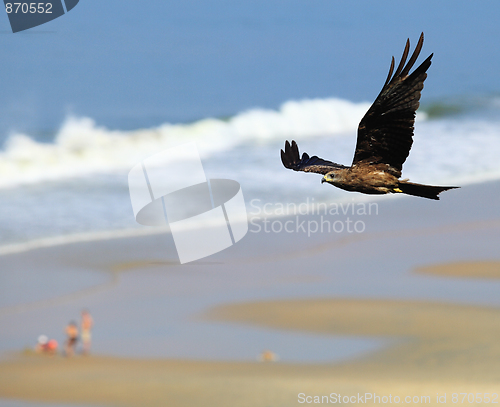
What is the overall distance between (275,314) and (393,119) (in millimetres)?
8138

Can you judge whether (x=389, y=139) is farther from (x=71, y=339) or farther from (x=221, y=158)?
(x=221, y=158)

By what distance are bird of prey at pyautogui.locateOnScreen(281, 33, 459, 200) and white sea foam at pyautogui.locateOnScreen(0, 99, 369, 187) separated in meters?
18.1

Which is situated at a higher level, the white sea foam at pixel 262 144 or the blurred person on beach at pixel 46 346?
the white sea foam at pixel 262 144

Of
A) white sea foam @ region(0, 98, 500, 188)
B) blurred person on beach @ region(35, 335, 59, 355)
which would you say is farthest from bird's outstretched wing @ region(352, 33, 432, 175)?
white sea foam @ region(0, 98, 500, 188)

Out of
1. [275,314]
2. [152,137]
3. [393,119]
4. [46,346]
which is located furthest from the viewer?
[152,137]

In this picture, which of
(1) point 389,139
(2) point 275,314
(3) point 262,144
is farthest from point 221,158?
(1) point 389,139

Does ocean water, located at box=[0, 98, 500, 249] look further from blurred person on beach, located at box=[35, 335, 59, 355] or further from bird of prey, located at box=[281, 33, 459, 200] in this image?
bird of prey, located at box=[281, 33, 459, 200]

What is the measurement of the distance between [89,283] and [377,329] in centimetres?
670

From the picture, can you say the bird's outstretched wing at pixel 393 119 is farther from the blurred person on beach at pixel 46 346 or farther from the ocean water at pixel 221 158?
the ocean water at pixel 221 158

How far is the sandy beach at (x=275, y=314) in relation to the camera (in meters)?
Result: 13.5

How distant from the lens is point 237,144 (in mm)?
28812

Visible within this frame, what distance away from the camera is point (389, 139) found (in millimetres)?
8984

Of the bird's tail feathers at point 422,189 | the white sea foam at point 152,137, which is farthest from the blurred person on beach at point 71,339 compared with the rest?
the white sea foam at point 152,137

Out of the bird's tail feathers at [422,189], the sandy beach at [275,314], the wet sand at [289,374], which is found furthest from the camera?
the sandy beach at [275,314]
